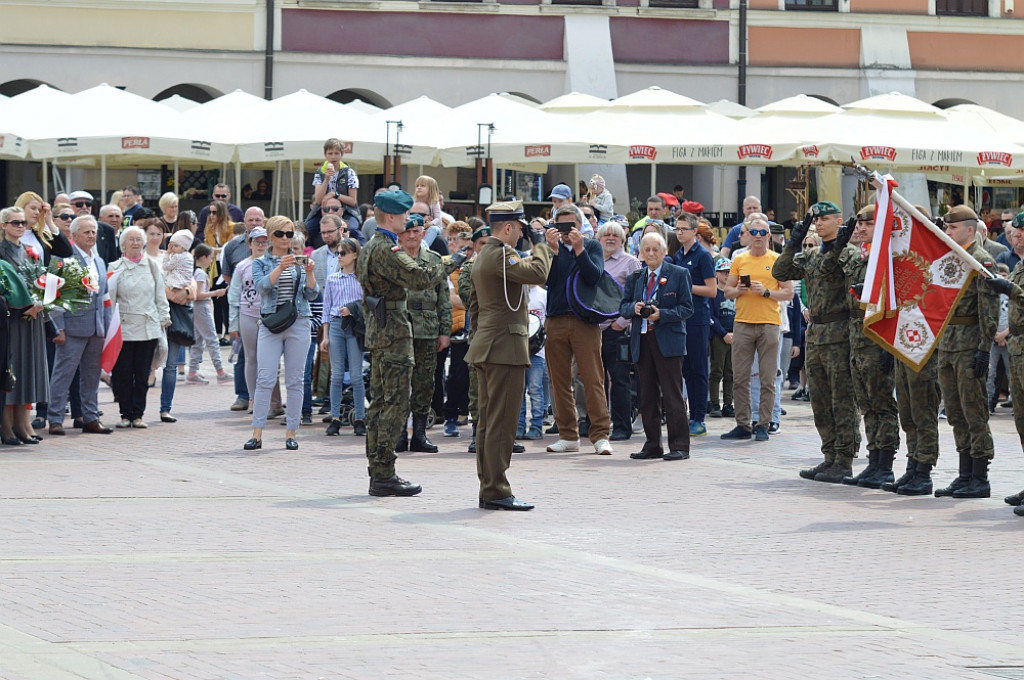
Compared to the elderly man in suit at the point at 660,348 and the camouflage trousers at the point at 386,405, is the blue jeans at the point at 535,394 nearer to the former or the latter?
the elderly man in suit at the point at 660,348

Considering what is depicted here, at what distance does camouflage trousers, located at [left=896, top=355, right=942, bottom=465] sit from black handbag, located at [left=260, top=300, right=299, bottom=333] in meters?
5.20

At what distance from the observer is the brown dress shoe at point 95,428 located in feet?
52.1

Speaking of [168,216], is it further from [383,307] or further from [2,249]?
[383,307]

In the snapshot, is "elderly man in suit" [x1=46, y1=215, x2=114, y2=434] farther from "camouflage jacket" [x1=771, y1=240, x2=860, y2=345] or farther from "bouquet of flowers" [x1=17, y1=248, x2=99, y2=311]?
"camouflage jacket" [x1=771, y1=240, x2=860, y2=345]

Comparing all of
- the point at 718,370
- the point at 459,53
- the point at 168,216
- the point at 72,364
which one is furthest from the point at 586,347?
the point at 459,53

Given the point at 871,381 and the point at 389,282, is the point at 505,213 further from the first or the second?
the point at 871,381

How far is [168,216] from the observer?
22.9m

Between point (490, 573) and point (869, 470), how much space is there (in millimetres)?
4851

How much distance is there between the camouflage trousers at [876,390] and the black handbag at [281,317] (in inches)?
190

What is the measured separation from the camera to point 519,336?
1171cm

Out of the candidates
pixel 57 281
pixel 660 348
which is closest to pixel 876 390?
pixel 660 348

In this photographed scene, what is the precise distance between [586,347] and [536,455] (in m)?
1.03

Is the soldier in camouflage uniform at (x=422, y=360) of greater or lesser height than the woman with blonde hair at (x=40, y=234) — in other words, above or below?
below

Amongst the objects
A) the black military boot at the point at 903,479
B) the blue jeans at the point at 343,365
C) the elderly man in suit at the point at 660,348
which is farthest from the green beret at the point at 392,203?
the black military boot at the point at 903,479
